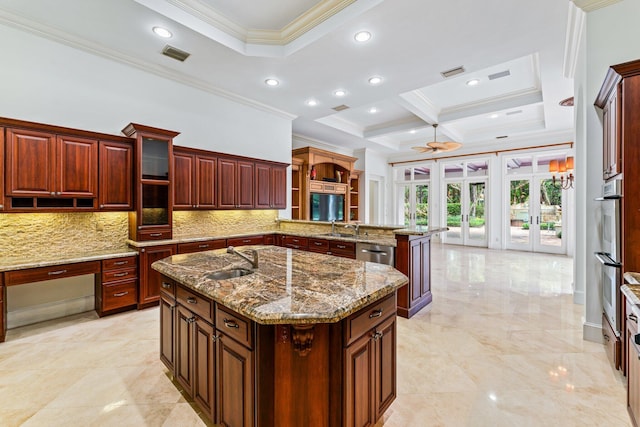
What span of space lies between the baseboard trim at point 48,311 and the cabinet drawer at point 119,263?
0.69 m

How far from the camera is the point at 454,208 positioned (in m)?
→ 9.07

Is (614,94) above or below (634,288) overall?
above

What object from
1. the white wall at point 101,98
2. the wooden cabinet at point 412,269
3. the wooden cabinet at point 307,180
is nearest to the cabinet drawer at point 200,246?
the white wall at point 101,98

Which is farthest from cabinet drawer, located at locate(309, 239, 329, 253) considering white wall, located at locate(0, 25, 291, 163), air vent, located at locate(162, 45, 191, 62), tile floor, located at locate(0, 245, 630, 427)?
air vent, located at locate(162, 45, 191, 62)

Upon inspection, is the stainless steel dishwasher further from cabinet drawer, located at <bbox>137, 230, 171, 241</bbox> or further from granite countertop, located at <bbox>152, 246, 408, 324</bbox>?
cabinet drawer, located at <bbox>137, 230, 171, 241</bbox>

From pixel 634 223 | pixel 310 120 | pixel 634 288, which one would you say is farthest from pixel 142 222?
pixel 634 223

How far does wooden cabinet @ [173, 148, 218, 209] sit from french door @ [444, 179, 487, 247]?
24.7 ft

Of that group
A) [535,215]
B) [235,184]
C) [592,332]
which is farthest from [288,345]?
[535,215]

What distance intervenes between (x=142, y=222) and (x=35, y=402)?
2115 millimetres

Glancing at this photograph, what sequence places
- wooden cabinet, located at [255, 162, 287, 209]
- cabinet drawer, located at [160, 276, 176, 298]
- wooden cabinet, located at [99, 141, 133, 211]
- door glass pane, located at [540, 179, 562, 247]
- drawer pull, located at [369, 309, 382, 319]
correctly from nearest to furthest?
drawer pull, located at [369, 309, 382, 319], cabinet drawer, located at [160, 276, 176, 298], wooden cabinet, located at [99, 141, 133, 211], wooden cabinet, located at [255, 162, 287, 209], door glass pane, located at [540, 179, 562, 247]

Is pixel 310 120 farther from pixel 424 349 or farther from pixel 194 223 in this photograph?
pixel 424 349

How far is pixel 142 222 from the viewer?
3.66 meters

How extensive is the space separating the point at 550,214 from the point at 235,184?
812 centimetres

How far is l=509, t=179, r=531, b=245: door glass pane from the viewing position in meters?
7.89
